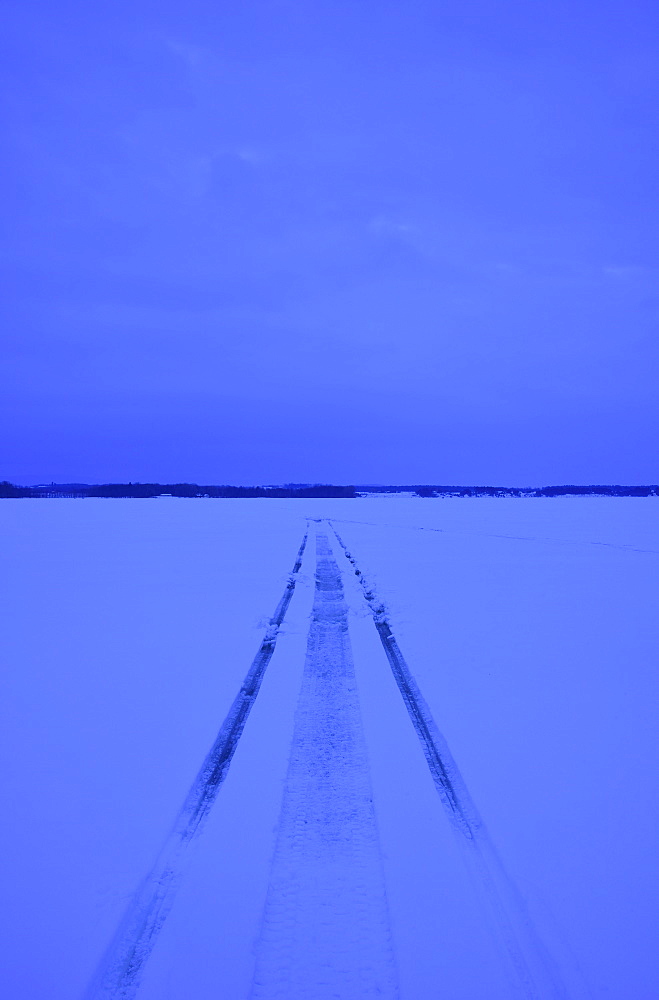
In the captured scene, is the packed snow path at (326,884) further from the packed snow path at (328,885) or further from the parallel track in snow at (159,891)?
the parallel track in snow at (159,891)

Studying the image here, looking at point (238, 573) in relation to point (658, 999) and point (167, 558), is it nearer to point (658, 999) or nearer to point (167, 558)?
point (167, 558)

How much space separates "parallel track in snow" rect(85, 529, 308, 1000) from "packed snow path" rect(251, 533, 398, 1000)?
0.54m

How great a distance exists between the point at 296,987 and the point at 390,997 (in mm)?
401

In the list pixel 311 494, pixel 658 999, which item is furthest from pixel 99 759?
pixel 311 494

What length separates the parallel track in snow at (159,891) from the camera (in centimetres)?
258

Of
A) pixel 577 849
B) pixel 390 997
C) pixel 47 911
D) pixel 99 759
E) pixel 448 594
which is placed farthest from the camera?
pixel 448 594

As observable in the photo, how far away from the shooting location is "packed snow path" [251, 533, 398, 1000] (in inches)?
98.6

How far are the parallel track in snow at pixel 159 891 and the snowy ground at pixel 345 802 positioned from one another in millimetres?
62

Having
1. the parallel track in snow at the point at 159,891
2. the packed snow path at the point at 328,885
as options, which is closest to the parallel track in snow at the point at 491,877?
the packed snow path at the point at 328,885

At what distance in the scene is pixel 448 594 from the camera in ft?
38.5

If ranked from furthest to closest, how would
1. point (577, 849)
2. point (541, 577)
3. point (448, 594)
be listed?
point (541, 577) < point (448, 594) < point (577, 849)

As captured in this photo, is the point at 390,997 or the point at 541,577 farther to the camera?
the point at 541,577

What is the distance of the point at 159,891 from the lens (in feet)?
10.1

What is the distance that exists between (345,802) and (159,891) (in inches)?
50.0
